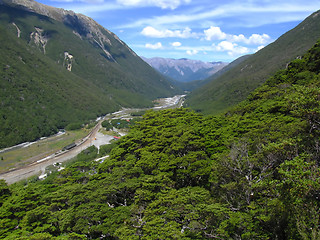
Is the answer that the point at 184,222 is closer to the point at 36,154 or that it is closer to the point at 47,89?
the point at 36,154

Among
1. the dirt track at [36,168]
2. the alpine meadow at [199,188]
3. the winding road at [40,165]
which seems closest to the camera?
the alpine meadow at [199,188]

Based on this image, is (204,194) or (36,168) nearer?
(204,194)

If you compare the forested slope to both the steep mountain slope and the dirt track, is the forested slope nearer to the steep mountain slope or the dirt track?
the dirt track

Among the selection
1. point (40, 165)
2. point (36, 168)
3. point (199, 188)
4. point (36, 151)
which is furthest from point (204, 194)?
point (36, 151)

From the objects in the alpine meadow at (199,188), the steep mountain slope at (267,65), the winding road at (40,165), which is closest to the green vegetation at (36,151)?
the winding road at (40,165)

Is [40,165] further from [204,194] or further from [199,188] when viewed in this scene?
[204,194]

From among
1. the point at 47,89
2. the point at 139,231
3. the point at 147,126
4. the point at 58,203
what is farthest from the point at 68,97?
the point at 139,231

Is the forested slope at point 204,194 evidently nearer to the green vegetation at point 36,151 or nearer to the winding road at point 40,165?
the winding road at point 40,165

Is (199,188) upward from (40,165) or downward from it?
upward
